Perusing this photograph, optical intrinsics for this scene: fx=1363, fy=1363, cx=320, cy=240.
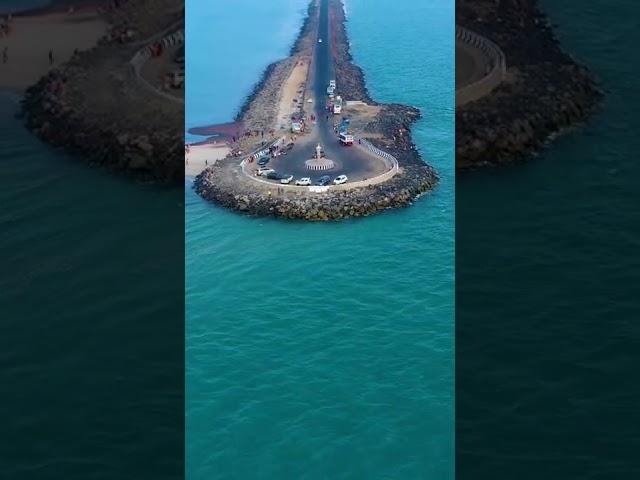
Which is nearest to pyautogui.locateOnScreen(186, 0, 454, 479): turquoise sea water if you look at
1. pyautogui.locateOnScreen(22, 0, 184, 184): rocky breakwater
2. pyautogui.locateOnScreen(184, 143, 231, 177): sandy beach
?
pyautogui.locateOnScreen(184, 143, 231, 177): sandy beach

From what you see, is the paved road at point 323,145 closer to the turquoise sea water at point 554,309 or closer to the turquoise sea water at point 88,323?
the turquoise sea water at point 554,309

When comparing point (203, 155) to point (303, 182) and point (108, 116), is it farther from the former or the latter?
point (108, 116)

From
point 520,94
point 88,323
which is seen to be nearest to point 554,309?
point 88,323

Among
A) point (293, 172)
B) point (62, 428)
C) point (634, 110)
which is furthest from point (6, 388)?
point (634, 110)

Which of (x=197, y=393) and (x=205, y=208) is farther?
(x=205, y=208)

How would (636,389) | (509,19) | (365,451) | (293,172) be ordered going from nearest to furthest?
(365,451) < (636,389) < (293,172) < (509,19)

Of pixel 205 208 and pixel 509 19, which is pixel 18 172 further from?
pixel 509 19

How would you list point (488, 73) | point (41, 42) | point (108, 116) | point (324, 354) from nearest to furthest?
point (324, 354)
point (108, 116)
point (488, 73)
point (41, 42)
